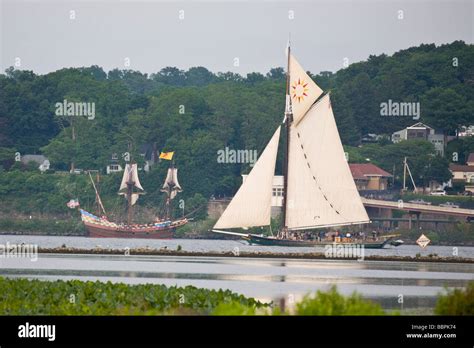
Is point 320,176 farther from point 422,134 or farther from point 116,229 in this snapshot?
point 422,134

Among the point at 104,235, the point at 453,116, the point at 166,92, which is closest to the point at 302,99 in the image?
the point at 104,235

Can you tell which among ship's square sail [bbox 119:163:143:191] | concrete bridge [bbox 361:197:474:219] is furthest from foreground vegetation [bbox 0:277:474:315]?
ship's square sail [bbox 119:163:143:191]

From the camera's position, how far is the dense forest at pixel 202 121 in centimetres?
14738

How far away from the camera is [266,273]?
234 ft

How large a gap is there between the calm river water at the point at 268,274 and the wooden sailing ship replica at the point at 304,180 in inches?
344

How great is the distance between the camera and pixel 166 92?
600 ft

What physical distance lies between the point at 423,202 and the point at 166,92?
170 ft

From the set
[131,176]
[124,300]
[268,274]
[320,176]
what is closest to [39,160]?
[131,176]

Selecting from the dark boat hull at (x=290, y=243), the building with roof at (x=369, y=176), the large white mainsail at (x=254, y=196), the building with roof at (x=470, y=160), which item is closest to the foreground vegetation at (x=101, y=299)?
the large white mainsail at (x=254, y=196)

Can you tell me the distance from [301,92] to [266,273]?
34.8m

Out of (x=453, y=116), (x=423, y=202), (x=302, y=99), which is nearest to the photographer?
(x=302, y=99)

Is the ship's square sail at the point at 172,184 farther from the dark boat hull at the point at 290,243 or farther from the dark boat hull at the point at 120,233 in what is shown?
the dark boat hull at the point at 290,243
